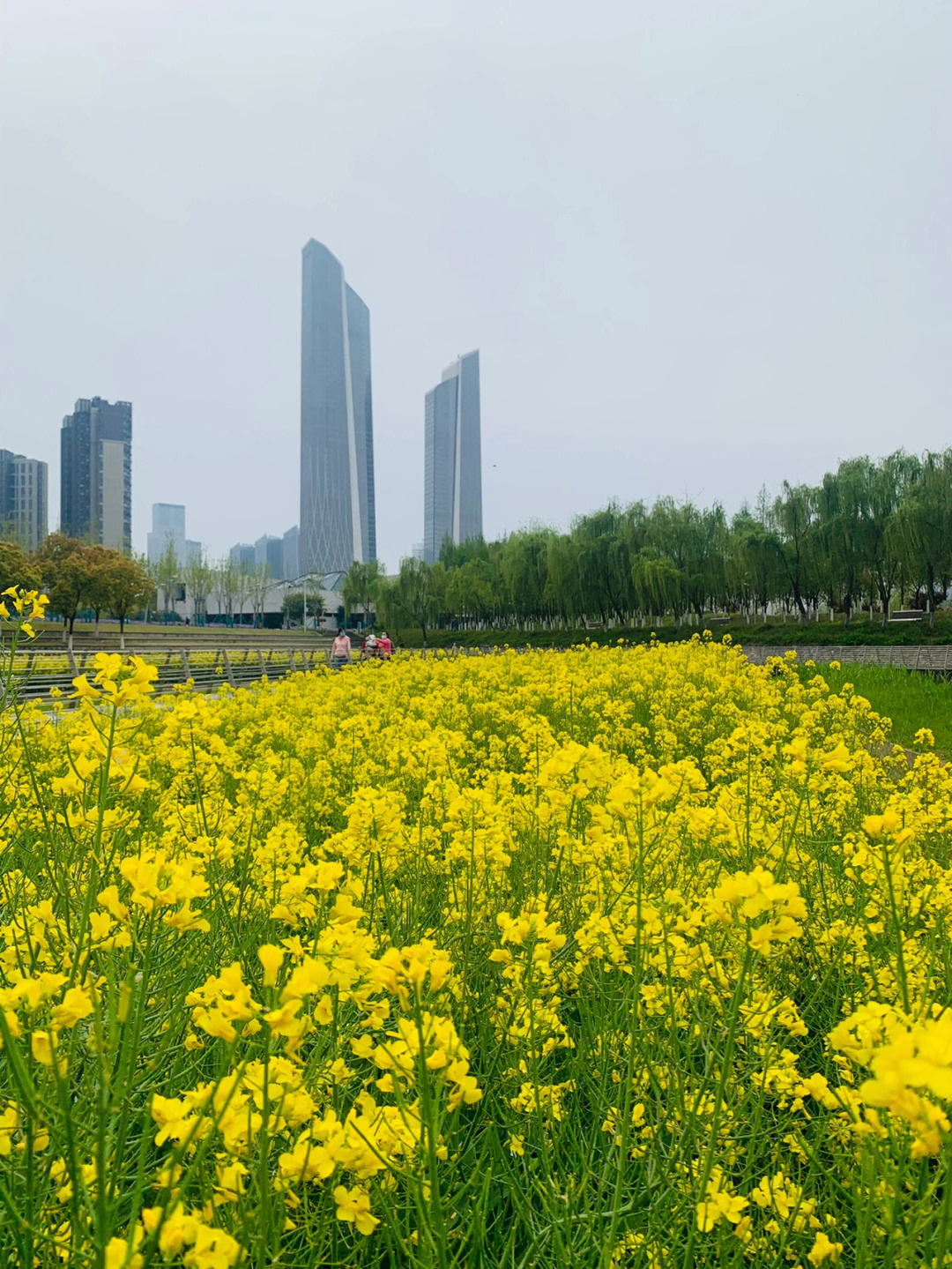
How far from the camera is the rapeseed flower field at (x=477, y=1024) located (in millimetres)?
834

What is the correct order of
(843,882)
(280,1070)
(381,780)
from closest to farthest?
(280,1070)
(843,882)
(381,780)

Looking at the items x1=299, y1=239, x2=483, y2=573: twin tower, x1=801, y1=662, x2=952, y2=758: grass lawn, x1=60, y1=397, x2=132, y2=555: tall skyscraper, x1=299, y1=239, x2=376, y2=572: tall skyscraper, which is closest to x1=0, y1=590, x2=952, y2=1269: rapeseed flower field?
x1=801, y1=662, x2=952, y2=758: grass lawn

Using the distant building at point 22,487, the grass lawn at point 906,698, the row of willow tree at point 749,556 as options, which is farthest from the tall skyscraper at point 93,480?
the grass lawn at point 906,698

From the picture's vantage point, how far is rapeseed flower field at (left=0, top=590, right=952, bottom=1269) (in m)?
0.83

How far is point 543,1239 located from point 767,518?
95.7 ft

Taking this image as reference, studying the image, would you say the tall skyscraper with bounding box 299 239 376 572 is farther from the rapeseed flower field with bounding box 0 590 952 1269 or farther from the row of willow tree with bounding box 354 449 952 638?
Answer: the rapeseed flower field with bounding box 0 590 952 1269

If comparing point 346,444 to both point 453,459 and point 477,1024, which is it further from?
point 477,1024

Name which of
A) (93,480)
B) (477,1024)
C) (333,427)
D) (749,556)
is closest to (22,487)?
(93,480)

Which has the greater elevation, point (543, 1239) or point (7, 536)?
point (7, 536)

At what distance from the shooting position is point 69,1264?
0.86 meters

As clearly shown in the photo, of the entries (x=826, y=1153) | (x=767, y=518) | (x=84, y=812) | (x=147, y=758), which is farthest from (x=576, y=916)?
(x=767, y=518)

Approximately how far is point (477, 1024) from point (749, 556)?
26.9 metres

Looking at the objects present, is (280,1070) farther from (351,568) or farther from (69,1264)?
(351,568)

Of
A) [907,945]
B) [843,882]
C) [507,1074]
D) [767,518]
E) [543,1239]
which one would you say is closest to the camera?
[543,1239]
